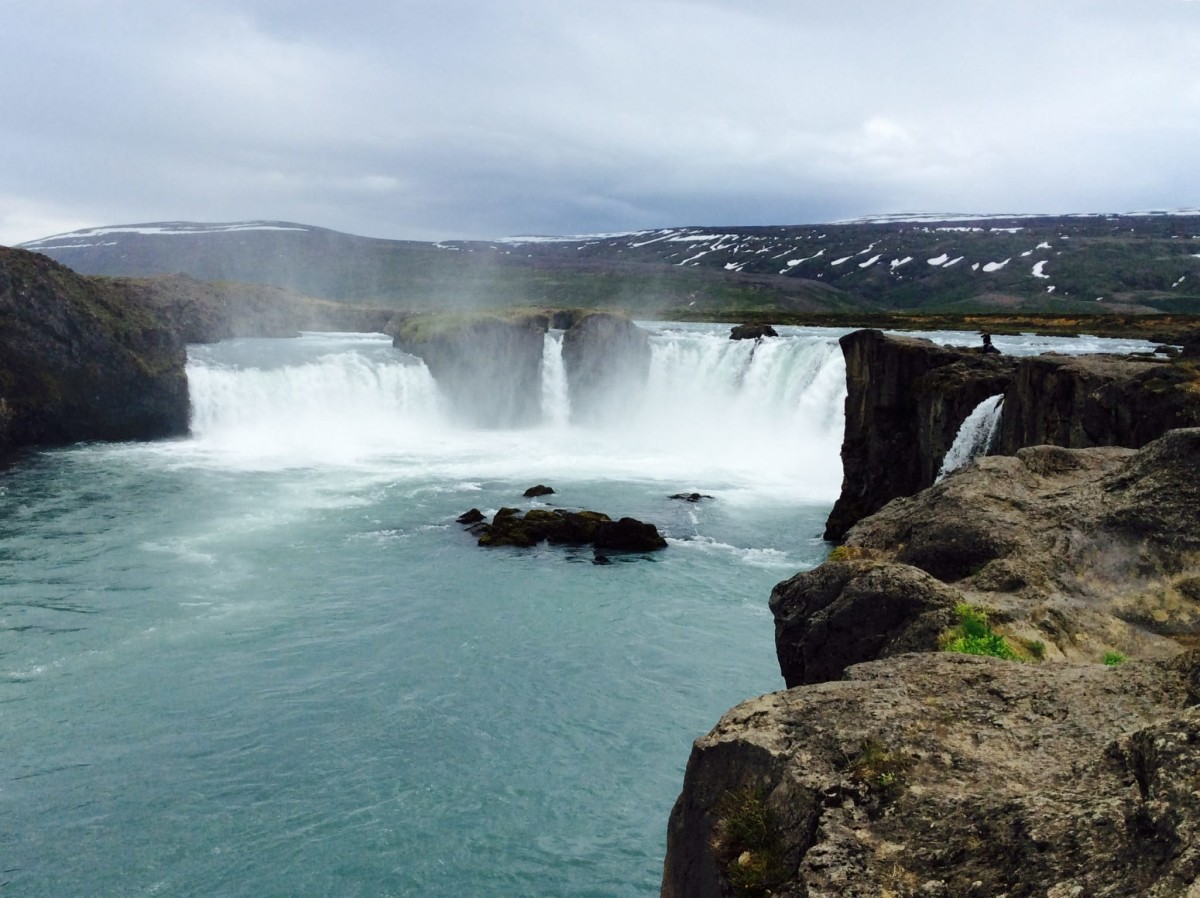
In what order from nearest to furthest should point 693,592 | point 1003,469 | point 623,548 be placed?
point 1003,469
point 693,592
point 623,548

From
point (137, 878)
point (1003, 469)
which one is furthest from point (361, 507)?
point (1003, 469)

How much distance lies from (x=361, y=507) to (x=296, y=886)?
2437cm

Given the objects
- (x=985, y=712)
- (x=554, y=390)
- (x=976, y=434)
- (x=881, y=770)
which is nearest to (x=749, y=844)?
(x=881, y=770)

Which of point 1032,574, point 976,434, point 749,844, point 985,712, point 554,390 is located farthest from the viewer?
point 554,390

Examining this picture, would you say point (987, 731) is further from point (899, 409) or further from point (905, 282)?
point (905, 282)

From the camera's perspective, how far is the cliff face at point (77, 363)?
4897 cm

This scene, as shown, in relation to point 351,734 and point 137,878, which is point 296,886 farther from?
point 351,734

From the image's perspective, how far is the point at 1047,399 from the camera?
22875 mm

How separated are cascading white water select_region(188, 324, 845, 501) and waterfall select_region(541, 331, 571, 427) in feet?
0.25

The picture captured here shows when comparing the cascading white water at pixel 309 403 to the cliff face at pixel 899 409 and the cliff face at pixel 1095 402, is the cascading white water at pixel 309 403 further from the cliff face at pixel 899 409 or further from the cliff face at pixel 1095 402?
the cliff face at pixel 1095 402

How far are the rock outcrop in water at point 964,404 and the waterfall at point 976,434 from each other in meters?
0.57

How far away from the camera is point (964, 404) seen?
27.9 meters

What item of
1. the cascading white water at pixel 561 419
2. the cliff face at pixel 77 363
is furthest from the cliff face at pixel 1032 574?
the cliff face at pixel 77 363

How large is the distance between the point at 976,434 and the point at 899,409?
5.74 m
